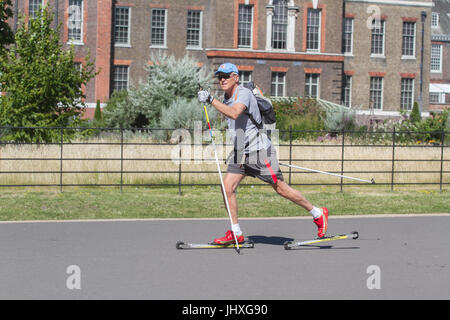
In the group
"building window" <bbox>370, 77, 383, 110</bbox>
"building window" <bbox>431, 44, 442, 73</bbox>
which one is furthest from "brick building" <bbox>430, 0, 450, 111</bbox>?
"building window" <bbox>370, 77, 383, 110</bbox>

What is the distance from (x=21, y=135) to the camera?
70.1 ft

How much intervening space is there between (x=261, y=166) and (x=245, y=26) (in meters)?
37.8

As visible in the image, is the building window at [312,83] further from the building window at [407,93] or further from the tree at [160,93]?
the tree at [160,93]

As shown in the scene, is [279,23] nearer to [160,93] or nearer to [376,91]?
[376,91]

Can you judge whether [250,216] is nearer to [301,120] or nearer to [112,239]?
[112,239]

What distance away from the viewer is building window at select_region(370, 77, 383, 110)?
5169 cm

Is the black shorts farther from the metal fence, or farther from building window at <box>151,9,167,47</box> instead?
building window at <box>151,9,167,47</box>

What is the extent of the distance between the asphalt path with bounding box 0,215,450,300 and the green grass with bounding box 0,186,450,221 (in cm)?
154

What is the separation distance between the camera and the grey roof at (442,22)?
246 feet

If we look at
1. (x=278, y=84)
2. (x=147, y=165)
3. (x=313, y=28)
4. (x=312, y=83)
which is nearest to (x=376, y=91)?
(x=312, y=83)

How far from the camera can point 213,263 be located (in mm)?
8812

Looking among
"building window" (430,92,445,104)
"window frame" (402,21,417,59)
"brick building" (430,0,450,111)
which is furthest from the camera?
"brick building" (430,0,450,111)

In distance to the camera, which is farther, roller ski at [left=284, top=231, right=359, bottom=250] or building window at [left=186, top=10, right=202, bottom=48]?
building window at [left=186, top=10, right=202, bottom=48]
